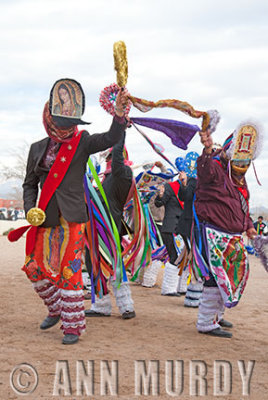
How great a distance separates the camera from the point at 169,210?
23.7 ft

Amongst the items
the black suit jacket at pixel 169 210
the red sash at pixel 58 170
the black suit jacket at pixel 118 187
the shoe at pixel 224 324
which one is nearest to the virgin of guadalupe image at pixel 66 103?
the red sash at pixel 58 170

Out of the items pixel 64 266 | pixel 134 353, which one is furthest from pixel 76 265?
pixel 134 353

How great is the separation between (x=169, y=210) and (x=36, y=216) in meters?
3.28

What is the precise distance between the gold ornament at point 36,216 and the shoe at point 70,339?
37.4 inches

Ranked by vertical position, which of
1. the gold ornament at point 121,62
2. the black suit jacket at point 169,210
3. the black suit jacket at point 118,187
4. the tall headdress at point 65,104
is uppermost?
the gold ornament at point 121,62

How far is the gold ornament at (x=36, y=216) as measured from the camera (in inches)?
166

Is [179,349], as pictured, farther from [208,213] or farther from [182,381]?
[208,213]

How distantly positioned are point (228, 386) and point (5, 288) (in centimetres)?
465

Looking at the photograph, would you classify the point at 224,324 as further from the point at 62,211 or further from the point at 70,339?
the point at 62,211

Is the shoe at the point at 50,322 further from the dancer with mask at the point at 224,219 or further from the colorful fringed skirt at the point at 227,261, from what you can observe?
the colorful fringed skirt at the point at 227,261

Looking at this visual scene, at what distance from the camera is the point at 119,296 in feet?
17.7

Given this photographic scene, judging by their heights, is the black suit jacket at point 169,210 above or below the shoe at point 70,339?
above

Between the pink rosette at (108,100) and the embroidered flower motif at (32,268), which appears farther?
the pink rosette at (108,100)

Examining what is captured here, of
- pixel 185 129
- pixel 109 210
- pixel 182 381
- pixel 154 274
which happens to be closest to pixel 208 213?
pixel 185 129
